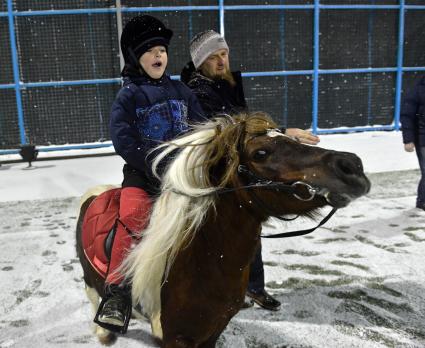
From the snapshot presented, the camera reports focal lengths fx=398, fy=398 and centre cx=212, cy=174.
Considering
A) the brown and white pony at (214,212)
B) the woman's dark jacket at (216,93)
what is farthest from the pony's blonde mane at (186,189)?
the woman's dark jacket at (216,93)

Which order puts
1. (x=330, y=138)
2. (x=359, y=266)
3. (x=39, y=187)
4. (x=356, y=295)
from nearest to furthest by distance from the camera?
(x=356, y=295)
(x=359, y=266)
(x=39, y=187)
(x=330, y=138)

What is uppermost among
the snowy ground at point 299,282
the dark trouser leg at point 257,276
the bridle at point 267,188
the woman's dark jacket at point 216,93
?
the woman's dark jacket at point 216,93

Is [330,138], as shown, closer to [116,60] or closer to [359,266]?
[116,60]

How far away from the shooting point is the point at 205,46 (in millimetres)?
2689

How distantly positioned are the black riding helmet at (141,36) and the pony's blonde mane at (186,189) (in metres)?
0.77

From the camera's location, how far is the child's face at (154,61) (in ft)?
7.33

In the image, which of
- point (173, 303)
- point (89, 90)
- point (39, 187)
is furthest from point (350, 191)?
point (89, 90)

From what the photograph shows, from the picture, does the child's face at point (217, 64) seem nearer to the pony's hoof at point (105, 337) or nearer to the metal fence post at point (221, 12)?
the pony's hoof at point (105, 337)

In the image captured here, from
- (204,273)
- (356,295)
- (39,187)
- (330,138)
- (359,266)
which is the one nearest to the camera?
(204,273)

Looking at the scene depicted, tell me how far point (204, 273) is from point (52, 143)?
8.71 m

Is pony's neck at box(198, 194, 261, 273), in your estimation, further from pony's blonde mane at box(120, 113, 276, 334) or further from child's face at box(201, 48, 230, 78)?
child's face at box(201, 48, 230, 78)

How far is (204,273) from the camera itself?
1.73m

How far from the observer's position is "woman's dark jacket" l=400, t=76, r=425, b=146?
5.02m

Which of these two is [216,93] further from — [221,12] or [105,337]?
[221,12]
